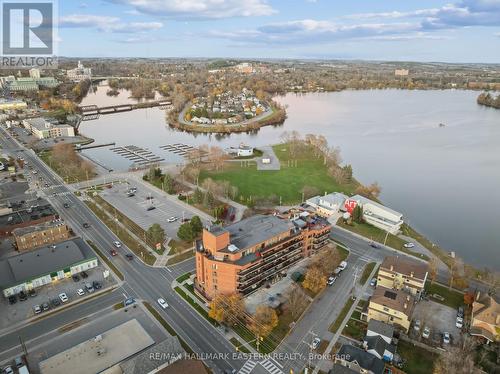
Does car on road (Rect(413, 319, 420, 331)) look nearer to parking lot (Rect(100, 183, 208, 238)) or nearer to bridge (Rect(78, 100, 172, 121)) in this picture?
parking lot (Rect(100, 183, 208, 238))

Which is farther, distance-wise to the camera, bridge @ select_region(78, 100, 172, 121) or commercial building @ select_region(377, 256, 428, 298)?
bridge @ select_region(78, 100, 172, 121)

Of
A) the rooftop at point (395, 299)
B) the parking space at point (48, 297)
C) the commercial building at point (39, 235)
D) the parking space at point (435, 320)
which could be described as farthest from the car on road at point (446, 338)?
the commercial building at point (39, 235)

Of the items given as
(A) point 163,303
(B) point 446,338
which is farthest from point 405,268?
(A) point 163,303

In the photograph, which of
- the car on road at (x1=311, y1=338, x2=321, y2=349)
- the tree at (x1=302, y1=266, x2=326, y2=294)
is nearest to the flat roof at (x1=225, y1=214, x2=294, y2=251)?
the tree at (x1=302, y1=266, x2=326, y2=294)

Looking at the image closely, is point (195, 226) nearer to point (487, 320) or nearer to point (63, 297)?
point (63, 297)

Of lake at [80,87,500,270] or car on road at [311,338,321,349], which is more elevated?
lake at [80,87,500,270]

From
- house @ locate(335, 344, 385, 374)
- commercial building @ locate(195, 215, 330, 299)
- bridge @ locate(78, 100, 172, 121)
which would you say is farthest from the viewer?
bridge @ locate(78, 100, 172, 121)
